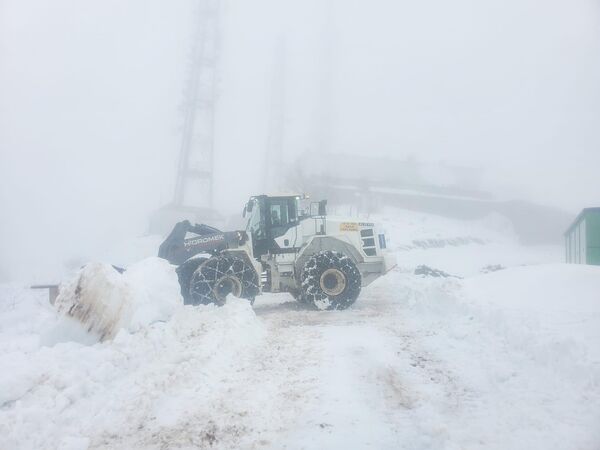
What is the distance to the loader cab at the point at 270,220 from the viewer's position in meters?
11.3

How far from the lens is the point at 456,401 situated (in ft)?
16.9

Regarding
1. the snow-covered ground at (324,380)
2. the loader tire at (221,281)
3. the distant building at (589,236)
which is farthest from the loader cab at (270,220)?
the distant building at (589,236)

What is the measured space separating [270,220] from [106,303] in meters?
4.92

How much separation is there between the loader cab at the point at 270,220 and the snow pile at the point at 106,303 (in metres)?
3.47

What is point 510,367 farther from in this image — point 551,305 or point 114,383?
point 114,383

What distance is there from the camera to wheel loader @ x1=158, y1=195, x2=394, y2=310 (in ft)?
33.4

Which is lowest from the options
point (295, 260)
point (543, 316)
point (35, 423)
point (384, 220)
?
point (35, 423)

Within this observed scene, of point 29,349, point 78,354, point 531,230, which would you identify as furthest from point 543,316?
point 531,230

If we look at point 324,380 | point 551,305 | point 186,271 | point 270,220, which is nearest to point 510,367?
point 324,380

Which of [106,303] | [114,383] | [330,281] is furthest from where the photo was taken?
[330,281]

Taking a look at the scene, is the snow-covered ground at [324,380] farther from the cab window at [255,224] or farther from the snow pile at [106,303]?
the cab window at [255,224]

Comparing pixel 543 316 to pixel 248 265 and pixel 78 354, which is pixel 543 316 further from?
pixel 78 354

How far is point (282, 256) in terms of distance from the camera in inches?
446

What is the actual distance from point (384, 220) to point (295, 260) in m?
29.1
